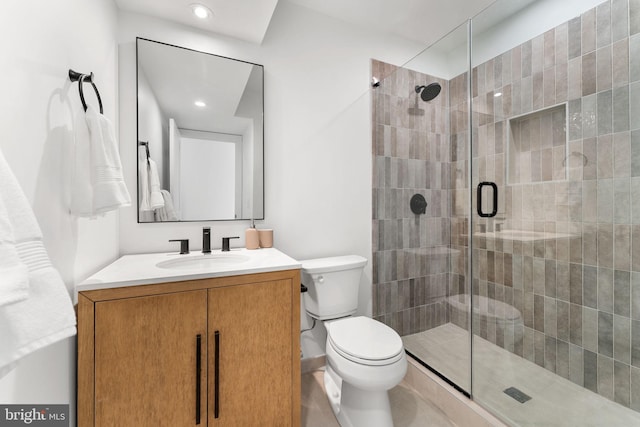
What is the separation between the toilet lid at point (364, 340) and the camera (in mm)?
1270

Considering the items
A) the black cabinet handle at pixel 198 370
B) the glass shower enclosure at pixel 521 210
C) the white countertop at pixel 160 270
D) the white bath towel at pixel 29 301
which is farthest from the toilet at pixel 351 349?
the white bath towel at pixel 29 301

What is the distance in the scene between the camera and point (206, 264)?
4.83 ft

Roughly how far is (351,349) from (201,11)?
191 centimetres

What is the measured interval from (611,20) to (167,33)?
2.34m

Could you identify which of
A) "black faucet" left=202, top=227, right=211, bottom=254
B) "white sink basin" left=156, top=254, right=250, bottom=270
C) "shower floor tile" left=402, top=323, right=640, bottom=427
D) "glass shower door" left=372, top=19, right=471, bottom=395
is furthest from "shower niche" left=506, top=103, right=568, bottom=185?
"black faucet" left=202, top=227, right=211, bottom=254

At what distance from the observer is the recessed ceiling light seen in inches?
56.0

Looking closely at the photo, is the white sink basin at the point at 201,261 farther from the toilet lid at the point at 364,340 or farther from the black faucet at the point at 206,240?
the toilet lid at the point at 364,340

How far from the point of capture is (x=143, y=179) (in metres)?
1.52

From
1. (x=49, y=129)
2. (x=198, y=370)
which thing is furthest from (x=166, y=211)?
(x=198, y=370)

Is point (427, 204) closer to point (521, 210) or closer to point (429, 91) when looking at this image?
point (521, 210)

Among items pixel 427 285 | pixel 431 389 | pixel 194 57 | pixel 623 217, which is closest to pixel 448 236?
pixel 427 285

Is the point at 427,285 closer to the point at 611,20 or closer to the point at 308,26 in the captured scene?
the point at 611,20

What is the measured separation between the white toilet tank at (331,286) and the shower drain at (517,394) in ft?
3.01

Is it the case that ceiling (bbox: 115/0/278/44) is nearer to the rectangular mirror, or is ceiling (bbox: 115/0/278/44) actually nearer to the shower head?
the rectangular mirror
